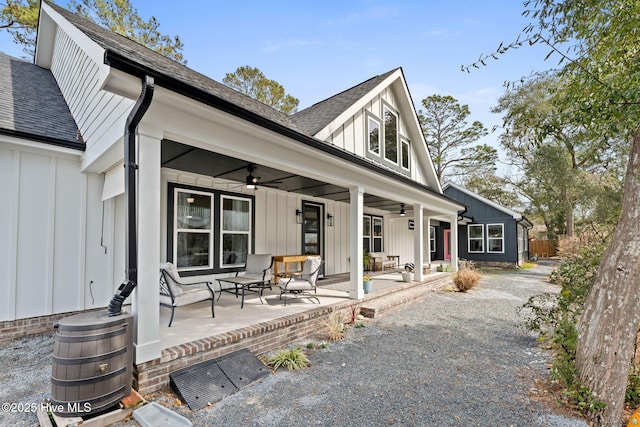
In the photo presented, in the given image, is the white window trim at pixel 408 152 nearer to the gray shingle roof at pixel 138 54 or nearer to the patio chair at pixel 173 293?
the gray shingle roof at pixel 138 54

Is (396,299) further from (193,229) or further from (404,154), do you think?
(404,154)

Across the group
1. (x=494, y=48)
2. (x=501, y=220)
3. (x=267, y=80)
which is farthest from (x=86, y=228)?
(x=501, y=220)

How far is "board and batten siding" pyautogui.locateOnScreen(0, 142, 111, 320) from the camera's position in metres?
4.53

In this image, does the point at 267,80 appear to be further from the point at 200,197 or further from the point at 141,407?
the point at 141,407

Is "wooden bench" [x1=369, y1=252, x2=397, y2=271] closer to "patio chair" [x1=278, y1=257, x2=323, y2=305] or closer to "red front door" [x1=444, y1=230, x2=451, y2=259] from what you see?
"patio chair" [x1=278, y1=257, x2=323, y2=305]

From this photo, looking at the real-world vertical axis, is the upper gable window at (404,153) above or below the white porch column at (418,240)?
above

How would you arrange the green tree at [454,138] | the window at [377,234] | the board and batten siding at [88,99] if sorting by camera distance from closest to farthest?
1. the board and batten siding at [88,99]
2. the window at [377,234]
3. the green tree at [454,138]

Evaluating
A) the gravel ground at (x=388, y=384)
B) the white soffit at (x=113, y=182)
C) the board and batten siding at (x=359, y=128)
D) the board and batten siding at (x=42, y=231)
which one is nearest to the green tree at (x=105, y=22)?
the board and batten siding at (x=42, y=231)

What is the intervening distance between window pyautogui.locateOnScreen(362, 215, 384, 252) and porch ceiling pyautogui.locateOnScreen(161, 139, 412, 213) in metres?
3.54

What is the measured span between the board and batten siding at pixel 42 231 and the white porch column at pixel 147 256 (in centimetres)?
301

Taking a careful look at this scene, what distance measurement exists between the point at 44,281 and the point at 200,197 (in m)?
2.84

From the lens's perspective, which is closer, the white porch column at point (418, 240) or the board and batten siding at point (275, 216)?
the board and batten siding at point (275, 216)

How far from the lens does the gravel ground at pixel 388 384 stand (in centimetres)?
283

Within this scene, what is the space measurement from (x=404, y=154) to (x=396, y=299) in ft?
18.4
